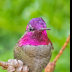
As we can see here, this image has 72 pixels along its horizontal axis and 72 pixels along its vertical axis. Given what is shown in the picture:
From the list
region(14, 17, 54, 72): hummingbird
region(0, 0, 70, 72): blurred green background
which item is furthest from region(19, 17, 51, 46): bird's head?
region(0, 0, 70, 72): blurred green background

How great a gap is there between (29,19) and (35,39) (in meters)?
0.54

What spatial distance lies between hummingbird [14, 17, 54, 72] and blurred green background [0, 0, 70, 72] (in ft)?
1.46

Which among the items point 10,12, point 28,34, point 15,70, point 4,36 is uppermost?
point 10,12

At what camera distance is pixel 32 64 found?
0.66 m

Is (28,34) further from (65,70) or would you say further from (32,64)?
(65,70)

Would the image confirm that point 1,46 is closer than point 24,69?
No

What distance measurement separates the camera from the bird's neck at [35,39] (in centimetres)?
61

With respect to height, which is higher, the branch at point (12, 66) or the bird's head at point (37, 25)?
the bird's head at point (37, 25)

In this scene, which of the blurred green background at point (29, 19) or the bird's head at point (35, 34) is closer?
the bird's head at point (35, 34)

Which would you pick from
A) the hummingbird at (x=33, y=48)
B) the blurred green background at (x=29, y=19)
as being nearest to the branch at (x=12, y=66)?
the hummingbird at (x=33, y=48)

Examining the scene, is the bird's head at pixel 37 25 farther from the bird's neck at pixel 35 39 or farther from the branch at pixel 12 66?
the branch at pixel 12 66

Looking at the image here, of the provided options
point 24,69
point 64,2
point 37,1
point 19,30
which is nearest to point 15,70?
point 24,69

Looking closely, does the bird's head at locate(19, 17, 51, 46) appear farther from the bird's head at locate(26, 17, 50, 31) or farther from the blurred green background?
the blurred green background

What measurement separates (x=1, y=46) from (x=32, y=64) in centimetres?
54
